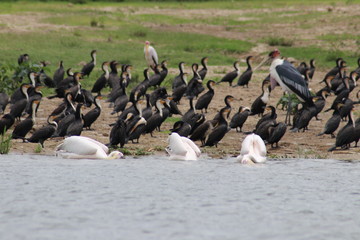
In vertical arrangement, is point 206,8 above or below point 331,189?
above

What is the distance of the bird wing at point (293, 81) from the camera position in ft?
52.3

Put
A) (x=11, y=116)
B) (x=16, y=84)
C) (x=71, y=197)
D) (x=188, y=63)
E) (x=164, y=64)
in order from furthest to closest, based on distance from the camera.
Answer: (x=188, y=63), (x=164, y=64), (x=16, y=84), (x=11, y=116), (x=71, y=197)

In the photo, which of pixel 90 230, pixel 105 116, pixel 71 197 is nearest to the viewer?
pixel 90 230

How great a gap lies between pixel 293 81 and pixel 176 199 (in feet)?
24.3

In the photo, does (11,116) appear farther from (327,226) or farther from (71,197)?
(327,226)

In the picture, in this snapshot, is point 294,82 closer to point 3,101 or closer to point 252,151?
point 252,151

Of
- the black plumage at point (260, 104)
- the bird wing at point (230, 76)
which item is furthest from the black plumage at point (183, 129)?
the bird wing at point (230, 76)

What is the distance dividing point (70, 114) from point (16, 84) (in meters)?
4.97

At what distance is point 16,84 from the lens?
Result: 19156mm

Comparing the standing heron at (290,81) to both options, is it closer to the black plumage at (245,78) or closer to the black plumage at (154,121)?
the black plumage at (154,121)

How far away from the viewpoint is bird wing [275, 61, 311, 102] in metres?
15.9

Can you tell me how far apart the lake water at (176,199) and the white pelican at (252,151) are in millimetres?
191

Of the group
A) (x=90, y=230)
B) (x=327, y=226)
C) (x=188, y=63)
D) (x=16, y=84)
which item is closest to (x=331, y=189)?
(x=327, y=226)

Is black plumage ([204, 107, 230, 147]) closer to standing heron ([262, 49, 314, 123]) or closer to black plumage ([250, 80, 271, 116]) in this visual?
standing heron ([262, 49, 314, 123])
